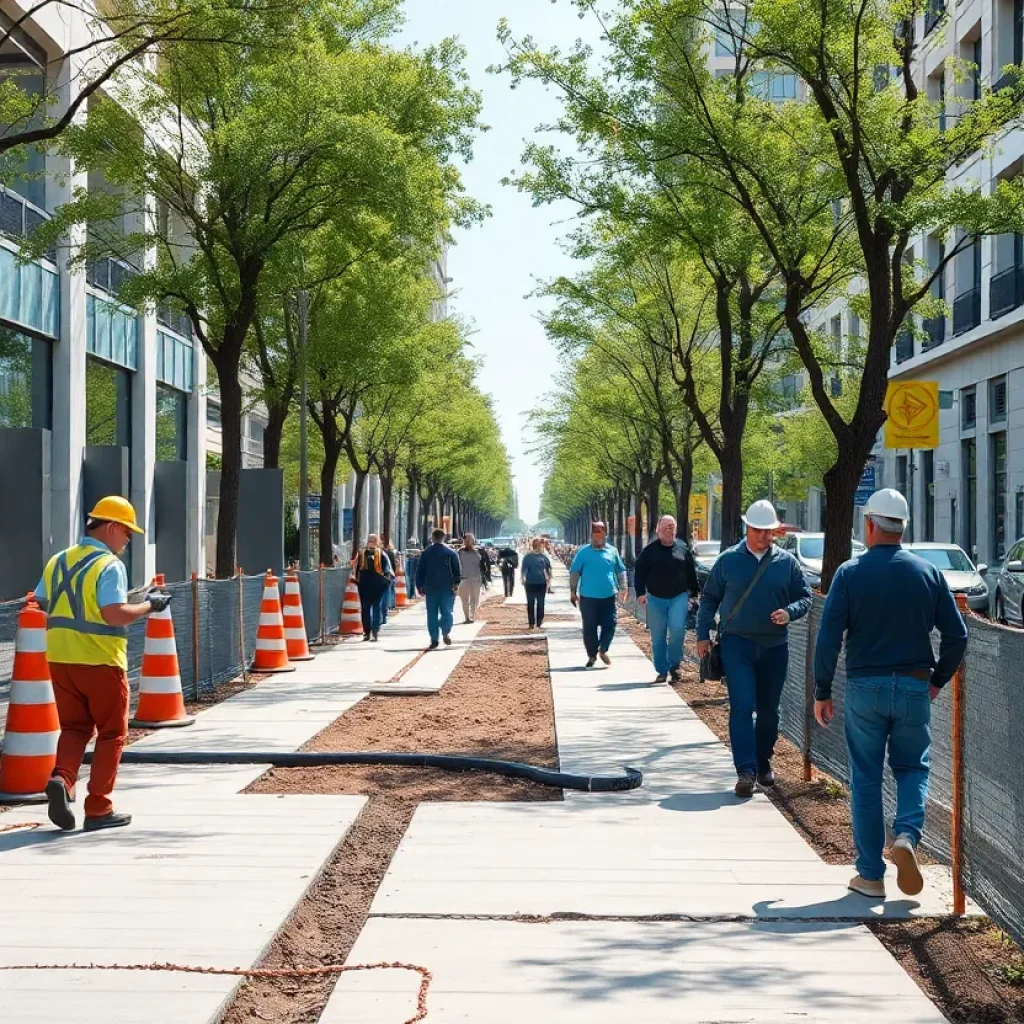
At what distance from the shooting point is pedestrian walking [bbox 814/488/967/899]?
22.9 ft

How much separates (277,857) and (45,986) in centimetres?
247

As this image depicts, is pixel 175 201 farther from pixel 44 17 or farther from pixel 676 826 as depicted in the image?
pixel 676 826

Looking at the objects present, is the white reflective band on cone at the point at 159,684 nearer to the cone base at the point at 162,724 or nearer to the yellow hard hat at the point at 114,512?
the cone base at the point at 162,724

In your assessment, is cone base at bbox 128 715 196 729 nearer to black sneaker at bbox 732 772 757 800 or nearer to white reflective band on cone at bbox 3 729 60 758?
white reflective band on cone at bbox 3 729 60 758

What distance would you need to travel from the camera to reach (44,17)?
24906 millimetres

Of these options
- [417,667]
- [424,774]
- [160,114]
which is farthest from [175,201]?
[424,774]

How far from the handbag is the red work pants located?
3829mm

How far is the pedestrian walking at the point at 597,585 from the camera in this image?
19.7 m

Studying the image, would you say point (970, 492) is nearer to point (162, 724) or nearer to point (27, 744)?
point (162, 724)

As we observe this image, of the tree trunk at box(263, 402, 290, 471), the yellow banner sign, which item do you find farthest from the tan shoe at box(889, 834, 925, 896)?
the tree trunk at box(263, 402, 290, 471)

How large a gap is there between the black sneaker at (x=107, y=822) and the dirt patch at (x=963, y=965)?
13.7 feet

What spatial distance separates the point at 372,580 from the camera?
25484mm

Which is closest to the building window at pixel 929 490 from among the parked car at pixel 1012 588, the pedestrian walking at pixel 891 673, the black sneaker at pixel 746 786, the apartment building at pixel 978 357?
the apartment building at pixel 978 357

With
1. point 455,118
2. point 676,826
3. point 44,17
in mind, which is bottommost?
point 676,826
